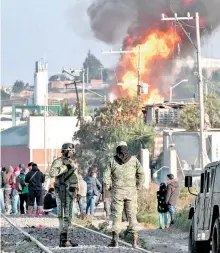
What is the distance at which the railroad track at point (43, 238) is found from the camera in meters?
21.6

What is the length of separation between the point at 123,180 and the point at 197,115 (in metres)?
58.5

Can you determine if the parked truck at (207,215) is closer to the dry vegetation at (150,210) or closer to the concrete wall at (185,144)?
the dry vegetation at (150,210)

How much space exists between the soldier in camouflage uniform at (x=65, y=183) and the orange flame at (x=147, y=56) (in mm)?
59260

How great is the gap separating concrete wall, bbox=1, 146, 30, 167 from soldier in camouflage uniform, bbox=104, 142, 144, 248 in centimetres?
10446

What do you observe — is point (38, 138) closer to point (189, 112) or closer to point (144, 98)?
point (144, 98)

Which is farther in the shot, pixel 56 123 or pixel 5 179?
pixel 56 123

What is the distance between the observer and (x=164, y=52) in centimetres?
8375

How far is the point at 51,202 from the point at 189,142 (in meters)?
31.8

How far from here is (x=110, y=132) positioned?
257ft

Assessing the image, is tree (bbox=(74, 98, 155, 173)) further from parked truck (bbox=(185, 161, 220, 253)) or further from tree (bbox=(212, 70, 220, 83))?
tree (bbox=(212, 70, 220, 83))

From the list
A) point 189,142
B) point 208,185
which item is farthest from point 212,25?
point 208,185

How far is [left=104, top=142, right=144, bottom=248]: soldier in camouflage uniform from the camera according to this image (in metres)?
19.7

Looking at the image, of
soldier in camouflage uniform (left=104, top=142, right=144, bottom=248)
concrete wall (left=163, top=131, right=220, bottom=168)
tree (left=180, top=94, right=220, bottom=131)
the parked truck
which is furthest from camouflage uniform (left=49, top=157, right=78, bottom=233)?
tree (left=180, top=94, right=220, bottom=131)

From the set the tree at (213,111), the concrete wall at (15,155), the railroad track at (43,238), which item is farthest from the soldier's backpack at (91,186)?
the concrete wall at (15,155)
